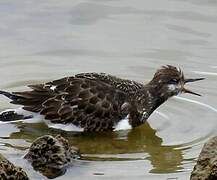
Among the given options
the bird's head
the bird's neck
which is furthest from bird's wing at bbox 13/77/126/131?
the bird's head

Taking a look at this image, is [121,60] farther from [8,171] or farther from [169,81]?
[8,171]

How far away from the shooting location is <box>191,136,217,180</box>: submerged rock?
6.10 meters

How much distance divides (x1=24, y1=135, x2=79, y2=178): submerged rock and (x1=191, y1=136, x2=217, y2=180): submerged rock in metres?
1.30

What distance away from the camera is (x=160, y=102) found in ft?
29.0

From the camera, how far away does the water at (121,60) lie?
25.4ft

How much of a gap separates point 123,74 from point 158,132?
128cm

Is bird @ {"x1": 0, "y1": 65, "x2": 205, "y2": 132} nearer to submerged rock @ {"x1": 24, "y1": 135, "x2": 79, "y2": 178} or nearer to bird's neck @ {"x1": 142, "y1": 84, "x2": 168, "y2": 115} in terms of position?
bird's neck @ {"x1": 142, "y1": 84, "x2": 168, "y2": 115}

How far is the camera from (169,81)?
880cm

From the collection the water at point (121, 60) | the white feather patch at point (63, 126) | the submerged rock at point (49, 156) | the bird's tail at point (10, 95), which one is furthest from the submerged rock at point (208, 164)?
the bird's tail at point (10, 95)

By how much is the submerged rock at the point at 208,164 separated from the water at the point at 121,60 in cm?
96

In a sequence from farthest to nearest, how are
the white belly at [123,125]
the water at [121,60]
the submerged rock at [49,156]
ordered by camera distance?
the white belly at [123,125], the water at [121,60], the submerged rock at [49,156]

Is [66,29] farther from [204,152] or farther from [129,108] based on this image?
[204,152]

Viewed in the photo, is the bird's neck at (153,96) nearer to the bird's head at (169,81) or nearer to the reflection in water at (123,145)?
the bird's head at (169,81)

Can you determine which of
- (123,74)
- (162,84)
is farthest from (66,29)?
(162,84)
